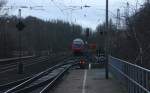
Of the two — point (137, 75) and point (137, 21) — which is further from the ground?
point (137, 21)

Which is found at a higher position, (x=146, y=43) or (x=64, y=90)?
(x=146, y=43)

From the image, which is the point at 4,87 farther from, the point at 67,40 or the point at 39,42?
the point at 67,40

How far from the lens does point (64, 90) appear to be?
25859mm

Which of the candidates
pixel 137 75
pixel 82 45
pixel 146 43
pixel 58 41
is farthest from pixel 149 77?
pixel 58 41

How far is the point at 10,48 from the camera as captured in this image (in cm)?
7831

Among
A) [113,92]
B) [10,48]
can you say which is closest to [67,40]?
[10,48]

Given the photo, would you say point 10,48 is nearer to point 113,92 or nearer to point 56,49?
point 56,49

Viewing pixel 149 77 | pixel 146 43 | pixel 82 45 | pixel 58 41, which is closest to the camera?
pixel 149 77

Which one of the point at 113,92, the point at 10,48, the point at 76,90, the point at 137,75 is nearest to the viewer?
the point at 137,75

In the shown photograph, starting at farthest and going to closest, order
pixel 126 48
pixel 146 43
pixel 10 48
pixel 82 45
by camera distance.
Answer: pixel 82 45
pixel 10 48
pixel 126 48
pixel 146 43

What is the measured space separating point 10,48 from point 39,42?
26798 millimetres

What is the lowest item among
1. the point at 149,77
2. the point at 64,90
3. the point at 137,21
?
the point at 64,90

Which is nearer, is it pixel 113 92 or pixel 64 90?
pixel 113 92

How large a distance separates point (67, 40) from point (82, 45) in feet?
91.4
